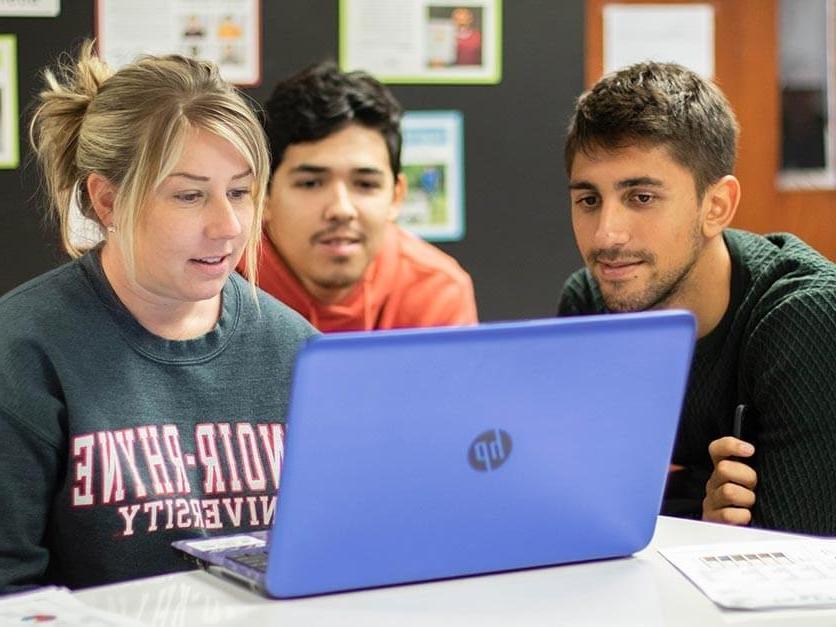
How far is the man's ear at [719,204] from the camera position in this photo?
6.80 feet

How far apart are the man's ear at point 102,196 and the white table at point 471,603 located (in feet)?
1.96

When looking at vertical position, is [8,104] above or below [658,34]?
below

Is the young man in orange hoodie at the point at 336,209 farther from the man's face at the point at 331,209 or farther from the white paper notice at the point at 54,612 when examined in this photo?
the white paper notice at the point at 54,612

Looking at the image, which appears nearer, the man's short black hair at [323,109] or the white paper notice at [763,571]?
the white paper notice at [763,571]

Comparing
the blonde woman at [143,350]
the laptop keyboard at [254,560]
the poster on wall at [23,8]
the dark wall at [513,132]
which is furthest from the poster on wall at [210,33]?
the laptop keyboard at [254,560]

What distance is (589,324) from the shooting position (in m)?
1.14

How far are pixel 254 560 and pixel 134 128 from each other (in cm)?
65

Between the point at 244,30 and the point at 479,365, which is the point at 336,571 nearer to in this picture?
the point at 479,365

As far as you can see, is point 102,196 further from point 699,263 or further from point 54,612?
point 699,263

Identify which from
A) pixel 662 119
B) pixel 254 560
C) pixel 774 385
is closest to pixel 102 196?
pixel 254 560

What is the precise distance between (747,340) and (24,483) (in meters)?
1.07

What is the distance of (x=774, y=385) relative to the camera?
1.87 metres

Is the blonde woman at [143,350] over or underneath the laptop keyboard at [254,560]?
over

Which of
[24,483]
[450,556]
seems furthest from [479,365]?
[24,483]
